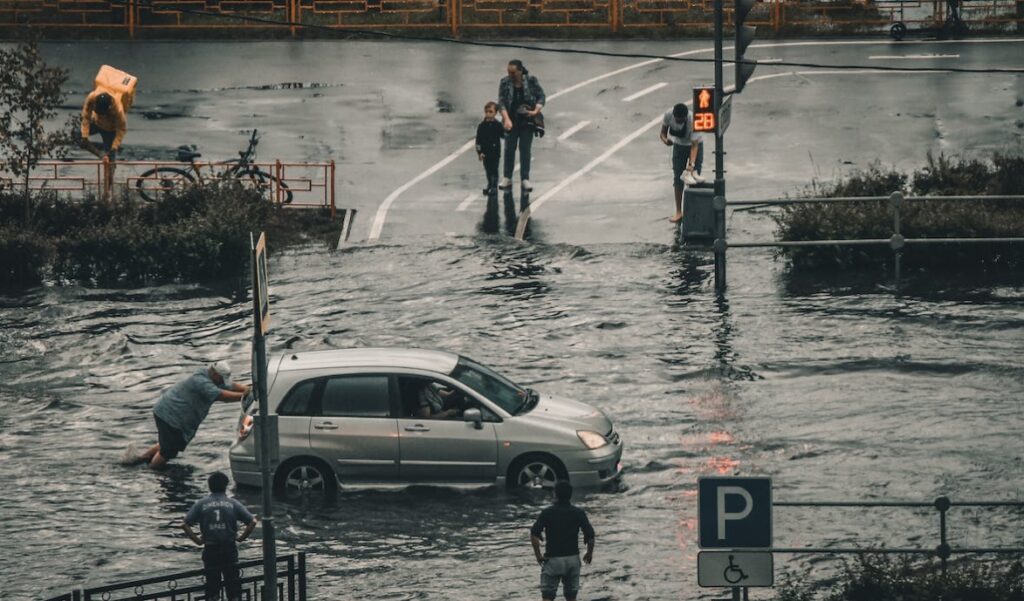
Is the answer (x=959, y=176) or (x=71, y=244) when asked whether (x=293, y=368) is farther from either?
(x=959, y=176)

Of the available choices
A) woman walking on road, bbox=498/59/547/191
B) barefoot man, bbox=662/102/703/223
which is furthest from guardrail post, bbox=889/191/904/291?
woman walking on road, bbox=498/59/547/191

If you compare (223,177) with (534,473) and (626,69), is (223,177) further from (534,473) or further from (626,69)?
(534,473)

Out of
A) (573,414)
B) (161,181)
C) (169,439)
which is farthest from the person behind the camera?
(161,181)

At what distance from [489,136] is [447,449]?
38.6ft

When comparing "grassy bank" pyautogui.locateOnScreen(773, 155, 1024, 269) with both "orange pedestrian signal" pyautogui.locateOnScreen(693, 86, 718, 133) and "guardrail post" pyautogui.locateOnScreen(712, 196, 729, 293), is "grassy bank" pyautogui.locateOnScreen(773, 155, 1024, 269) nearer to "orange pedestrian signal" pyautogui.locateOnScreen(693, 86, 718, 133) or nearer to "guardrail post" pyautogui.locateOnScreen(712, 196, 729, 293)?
"guardrail post" pyautogui.locateOnScreen(712, 196, 729, 293)

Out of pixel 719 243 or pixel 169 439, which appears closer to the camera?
pixel 169 439

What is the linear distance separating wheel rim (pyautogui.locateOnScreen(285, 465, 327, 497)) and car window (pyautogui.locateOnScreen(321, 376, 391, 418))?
0.62m

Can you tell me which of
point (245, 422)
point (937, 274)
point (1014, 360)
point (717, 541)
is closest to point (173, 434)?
point (245, 422)

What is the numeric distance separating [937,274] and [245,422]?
1158cm

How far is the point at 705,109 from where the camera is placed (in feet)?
86.1

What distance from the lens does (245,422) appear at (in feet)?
63.9

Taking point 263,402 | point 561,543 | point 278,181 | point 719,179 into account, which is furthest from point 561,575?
point 278,181

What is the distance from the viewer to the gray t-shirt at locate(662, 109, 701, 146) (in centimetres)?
2950

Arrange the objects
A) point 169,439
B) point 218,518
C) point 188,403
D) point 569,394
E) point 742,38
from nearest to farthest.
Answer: point 218,518, point 169,439, point 188,403, point 569,394, point 742,38
